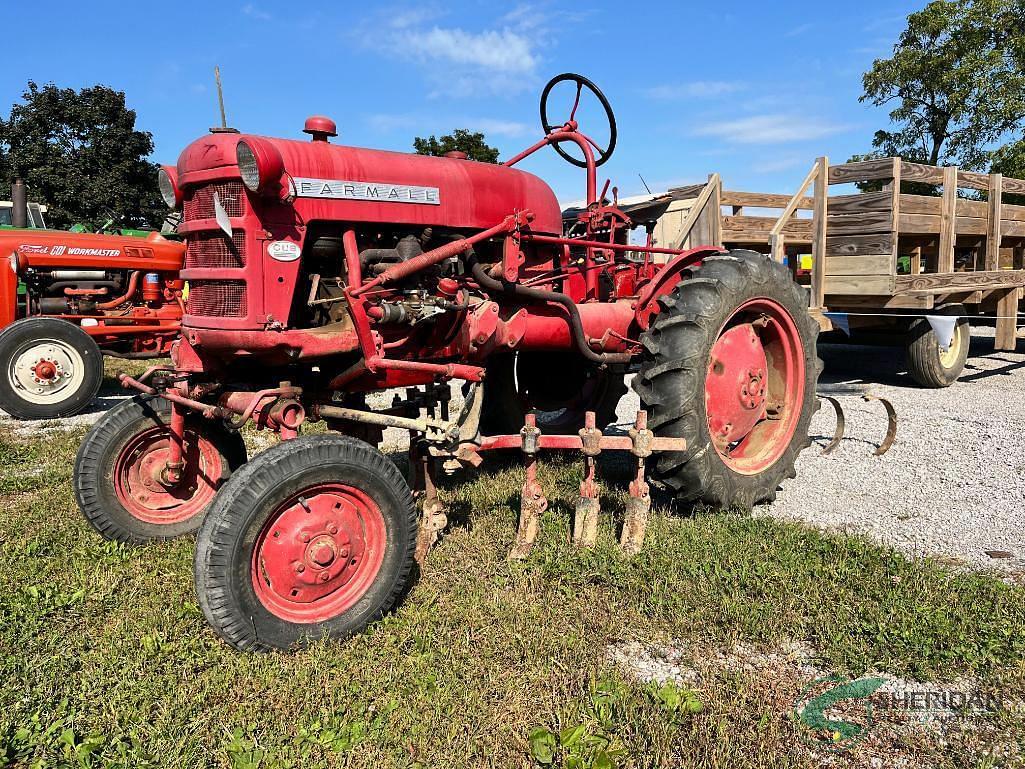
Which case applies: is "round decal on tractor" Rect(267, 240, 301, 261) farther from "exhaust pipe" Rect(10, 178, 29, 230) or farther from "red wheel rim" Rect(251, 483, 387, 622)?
"exhaust pipe" Rect(10, 178, 29, 230)

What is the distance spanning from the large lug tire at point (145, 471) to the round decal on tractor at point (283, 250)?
111cm

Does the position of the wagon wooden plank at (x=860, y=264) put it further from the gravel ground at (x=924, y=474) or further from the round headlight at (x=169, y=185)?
the round headlight at (x=169, y=185)

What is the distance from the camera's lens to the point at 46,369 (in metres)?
6.86

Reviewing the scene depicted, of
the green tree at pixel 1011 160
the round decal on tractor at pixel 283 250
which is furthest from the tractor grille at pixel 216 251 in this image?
the green tree at pixel 1011 160

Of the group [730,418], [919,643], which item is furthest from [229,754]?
[730,418]

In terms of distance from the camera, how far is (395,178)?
3311 mm

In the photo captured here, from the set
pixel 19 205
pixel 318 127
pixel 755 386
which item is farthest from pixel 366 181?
pixel 19 205

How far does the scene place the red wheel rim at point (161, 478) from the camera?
11.7 ft

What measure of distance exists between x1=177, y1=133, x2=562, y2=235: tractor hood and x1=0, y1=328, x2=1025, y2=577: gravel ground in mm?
2331

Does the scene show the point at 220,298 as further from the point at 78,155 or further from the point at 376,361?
the point at 78,155

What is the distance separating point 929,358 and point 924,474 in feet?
11.9

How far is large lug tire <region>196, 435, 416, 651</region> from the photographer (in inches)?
96.8

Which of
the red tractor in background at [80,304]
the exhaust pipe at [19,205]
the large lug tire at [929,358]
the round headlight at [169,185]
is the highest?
the exhaust pipe at [19,205]

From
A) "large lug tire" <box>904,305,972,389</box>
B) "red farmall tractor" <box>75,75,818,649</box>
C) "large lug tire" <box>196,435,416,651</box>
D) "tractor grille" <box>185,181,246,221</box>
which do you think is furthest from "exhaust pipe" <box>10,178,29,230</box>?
"large lug tire" <box>904,305,972,389</box>
